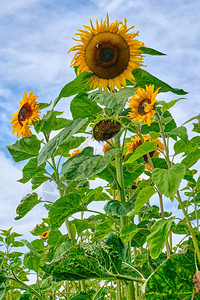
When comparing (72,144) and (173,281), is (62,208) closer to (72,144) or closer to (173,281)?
(72,144)

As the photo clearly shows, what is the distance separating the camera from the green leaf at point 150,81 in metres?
1.12

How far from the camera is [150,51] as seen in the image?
1.23 m

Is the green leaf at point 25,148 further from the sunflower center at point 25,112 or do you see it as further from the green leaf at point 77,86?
the green leaf at point 77,86

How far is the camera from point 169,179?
66 cm

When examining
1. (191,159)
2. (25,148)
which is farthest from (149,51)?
(25,148)

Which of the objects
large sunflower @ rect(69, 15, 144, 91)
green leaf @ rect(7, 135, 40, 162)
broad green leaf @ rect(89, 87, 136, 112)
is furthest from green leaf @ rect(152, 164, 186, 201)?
green leaf @ rect(7, 135, 40, 162)

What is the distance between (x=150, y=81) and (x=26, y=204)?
0.71 metres

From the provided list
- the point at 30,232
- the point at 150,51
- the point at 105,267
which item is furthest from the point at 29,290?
the point at 150,51

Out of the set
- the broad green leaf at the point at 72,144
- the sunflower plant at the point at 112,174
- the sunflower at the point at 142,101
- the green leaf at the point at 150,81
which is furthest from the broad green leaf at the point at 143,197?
the broad green leaf at the point at 72,144

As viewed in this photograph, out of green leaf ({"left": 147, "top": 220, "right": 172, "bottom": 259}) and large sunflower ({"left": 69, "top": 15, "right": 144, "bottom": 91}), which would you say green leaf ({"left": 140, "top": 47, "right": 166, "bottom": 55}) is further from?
green leaf ({"left": 147, "top": 220, "right": 172, "bottom": 259})

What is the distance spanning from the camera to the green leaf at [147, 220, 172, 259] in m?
0.66

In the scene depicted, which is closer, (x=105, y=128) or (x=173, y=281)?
(x=173, y=281)

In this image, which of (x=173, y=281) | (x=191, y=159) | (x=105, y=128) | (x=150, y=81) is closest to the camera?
(x=173, y=281)

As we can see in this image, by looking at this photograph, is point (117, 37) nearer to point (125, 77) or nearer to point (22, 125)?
point (125, 77)
